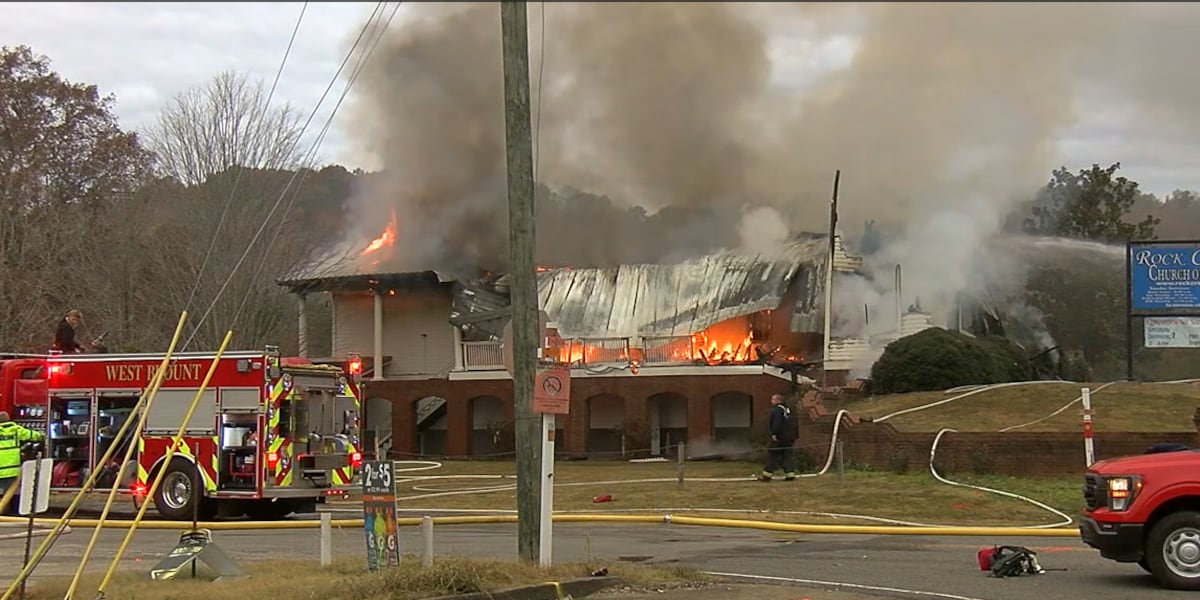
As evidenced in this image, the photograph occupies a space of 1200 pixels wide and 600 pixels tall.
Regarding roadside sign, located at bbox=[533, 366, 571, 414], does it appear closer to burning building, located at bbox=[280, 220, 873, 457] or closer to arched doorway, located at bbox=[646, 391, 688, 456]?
burning building, located at bbox=[280, 220, 873, 457]

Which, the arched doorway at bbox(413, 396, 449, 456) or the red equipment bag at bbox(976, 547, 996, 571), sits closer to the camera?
the red equipment bag at bbox(976, 547, 996, 571)

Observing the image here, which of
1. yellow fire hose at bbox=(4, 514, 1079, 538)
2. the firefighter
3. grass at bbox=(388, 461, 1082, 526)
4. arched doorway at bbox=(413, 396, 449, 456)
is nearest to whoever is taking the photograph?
yellow fire hose at bbox=(4, 514, 1079, 538)

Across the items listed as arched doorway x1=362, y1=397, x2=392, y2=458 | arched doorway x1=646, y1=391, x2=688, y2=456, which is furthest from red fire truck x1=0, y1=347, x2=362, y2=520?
arched doorway x1=362, y1=397, x2=392, y2=458

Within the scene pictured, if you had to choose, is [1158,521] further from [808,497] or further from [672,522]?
[808,497]

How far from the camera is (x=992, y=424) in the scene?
21.1 meters

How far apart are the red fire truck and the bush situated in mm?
12820

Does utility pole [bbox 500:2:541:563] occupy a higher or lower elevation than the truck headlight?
higher

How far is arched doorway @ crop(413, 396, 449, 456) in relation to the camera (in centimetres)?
3416

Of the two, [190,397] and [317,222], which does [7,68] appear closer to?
[317,222]

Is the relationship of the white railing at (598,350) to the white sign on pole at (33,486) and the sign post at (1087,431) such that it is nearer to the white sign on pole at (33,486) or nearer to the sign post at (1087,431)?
the sign post at (1087,431)

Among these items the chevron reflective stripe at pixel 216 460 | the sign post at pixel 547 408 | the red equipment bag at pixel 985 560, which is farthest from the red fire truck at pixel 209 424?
the red equipment bag at pixel 985 560

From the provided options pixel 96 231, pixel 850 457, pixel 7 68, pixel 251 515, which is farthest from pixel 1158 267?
pixel 7 68

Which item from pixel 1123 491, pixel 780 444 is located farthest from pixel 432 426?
pixel 1123 491

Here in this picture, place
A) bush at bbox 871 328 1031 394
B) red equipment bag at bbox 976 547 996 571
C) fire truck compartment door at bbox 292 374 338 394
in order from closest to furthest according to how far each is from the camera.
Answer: red equipment bag at bbox 976 547 996 571, fire truck compartment door at bbox 292 374 338 394, bush at bbox 871 328 1031 394
